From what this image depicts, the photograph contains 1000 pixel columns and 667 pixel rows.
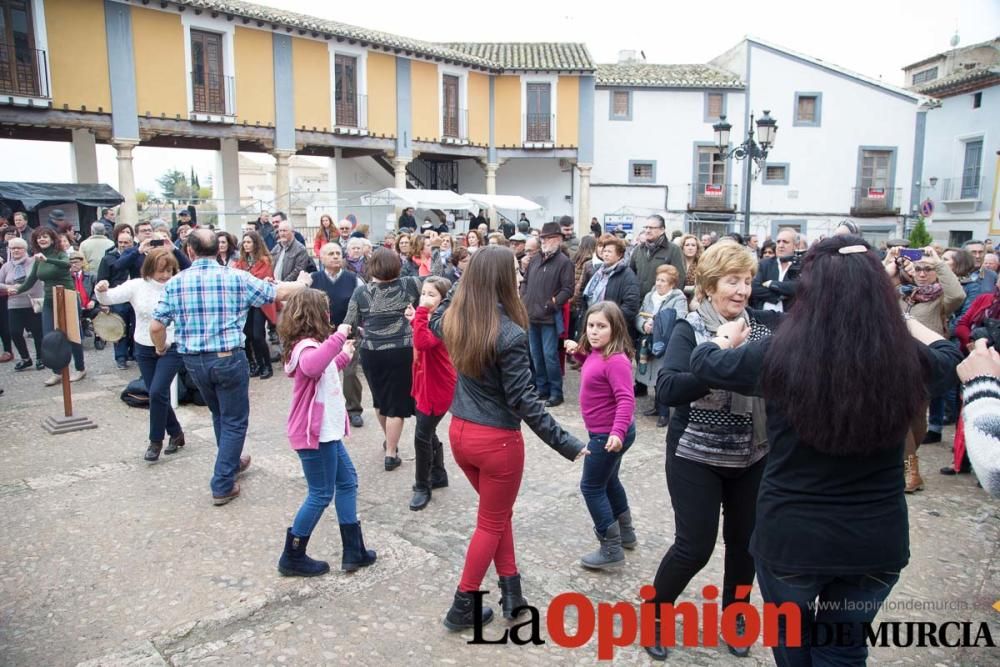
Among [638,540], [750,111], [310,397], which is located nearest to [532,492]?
[638,540]

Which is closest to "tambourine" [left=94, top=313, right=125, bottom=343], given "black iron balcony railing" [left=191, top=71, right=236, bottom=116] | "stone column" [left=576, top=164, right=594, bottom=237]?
"black iron balcony railing" [left=191, top=71, right=236, bottom=116]

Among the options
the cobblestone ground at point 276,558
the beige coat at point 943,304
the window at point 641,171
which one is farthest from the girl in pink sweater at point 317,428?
the window at point 641,171

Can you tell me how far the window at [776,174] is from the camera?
2715cm

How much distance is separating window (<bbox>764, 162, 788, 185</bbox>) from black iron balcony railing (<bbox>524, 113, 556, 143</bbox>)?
8.85 meters

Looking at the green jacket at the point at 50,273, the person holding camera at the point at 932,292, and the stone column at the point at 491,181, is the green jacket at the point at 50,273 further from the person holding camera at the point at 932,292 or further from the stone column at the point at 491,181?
the stone column at the point at 491,181

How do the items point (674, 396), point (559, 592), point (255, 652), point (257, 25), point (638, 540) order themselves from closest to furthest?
point (674, 396) < point (255, 652) < point (559, 592) < point (638, 540) < point (257, 25)

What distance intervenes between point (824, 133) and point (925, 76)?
10.7 metres

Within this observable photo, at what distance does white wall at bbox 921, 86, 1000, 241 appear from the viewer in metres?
24.3

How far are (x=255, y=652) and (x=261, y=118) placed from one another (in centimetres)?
1910

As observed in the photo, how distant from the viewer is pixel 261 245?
811 cm

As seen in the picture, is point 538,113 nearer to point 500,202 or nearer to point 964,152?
point 500,202

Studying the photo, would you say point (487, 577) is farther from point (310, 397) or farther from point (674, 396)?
point (674, 396)

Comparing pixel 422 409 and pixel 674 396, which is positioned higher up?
pixel 674 396

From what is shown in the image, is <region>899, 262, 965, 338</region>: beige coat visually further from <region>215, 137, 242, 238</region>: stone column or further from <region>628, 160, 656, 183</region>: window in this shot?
<region>628, 160, 656, 183</region>: window
